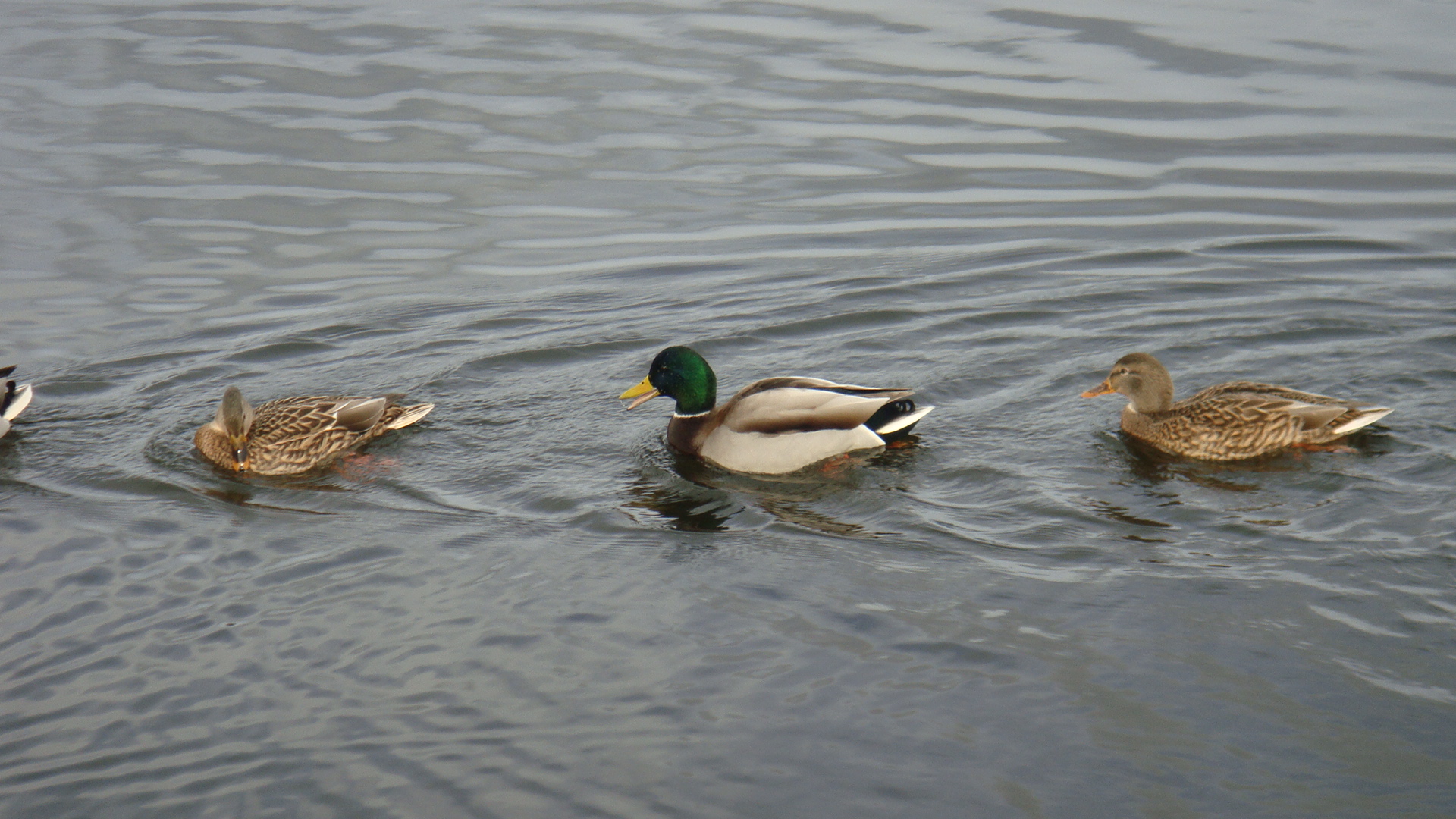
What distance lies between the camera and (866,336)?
1116 centimetres

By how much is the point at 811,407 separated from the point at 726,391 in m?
1.59

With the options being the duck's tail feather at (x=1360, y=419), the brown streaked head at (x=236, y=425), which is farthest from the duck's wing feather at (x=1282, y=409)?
the brown streaked head at (x=236, y=425)

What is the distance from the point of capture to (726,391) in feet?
34.1

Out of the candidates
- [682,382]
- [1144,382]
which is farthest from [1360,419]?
[682,382]

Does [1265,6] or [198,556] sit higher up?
[1265,6]

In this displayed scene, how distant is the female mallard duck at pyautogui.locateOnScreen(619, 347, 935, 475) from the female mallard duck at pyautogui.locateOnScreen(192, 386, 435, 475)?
220 centimetres

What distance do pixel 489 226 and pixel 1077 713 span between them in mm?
10472

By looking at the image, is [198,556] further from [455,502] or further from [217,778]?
[217,778]

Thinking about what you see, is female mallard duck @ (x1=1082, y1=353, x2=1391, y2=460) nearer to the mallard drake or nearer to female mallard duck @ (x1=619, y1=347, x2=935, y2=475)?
female mallard duck @ (x1=619, y1=347, x2=935, y2=475)

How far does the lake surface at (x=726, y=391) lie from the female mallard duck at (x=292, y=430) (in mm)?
151

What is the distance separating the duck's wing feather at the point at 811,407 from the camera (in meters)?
8.91

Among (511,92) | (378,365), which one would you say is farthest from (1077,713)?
(511,92)

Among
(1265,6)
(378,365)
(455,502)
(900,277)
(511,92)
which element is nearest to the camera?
(455,502)

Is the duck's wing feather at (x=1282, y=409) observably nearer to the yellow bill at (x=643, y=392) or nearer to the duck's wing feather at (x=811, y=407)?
the duck's wing feather at (x=811, y=407)
